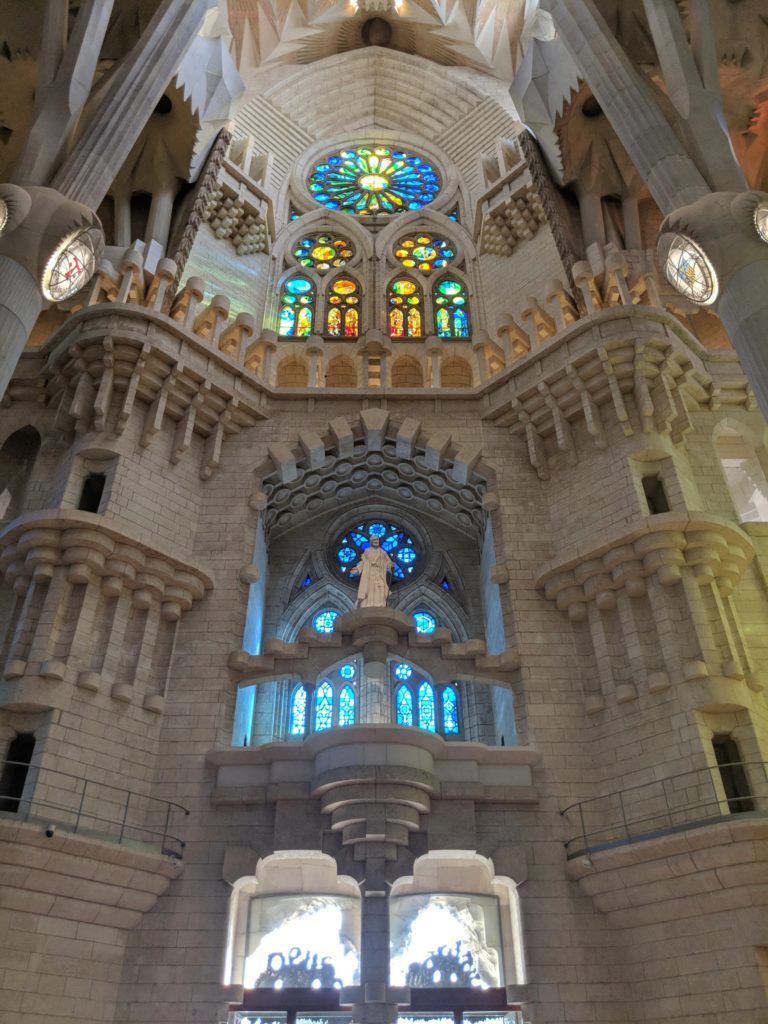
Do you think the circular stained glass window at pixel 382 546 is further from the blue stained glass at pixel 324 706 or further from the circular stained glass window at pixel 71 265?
the circular stained glass window at pixel 71 265

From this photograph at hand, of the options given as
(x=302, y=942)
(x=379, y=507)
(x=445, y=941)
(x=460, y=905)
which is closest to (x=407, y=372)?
(x=379, y=507)

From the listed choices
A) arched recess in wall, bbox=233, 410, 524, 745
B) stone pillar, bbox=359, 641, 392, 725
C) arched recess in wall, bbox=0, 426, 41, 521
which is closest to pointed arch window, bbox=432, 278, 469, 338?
arched recess in wall, bbox=233, 410, 524, 745

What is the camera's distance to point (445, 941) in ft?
33.7

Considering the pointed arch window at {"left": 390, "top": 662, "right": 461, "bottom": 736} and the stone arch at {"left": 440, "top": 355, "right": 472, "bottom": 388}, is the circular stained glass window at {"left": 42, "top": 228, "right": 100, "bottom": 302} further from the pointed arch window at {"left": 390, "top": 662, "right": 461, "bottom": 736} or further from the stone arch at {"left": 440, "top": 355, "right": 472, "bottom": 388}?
the pointed arch window at {"left": 390, "top": 662, "right": 461, "bottom": 736}

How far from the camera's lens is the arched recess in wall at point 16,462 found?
1330 centimetres

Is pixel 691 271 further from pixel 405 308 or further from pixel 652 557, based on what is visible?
pixel 405 308

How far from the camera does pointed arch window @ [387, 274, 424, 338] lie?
704 inches

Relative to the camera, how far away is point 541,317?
14484mm

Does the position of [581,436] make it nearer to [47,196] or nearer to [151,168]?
[47,196]

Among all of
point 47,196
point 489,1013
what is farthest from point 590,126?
point 489,1013

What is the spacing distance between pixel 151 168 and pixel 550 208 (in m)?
8.14

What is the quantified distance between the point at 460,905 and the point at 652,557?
5428mm

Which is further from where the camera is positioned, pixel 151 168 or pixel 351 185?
pixel 351 185

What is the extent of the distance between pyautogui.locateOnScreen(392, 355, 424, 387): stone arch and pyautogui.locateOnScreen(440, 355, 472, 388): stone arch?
1.64 ft
